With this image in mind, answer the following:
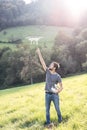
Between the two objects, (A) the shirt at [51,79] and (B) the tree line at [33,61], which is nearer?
(A) the shirt at [51,79]

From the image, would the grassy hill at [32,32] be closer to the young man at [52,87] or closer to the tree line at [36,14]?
the tree line at [36,14]

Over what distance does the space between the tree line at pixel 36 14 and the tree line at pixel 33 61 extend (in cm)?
5207

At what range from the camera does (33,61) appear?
81.9 m

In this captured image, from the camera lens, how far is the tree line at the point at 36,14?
160 metres

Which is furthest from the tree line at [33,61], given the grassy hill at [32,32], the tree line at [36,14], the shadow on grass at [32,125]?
the shadow on grass at [32,125]

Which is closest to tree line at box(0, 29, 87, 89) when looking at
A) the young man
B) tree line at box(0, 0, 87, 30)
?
tree line at box(0, 0, 87, 30)

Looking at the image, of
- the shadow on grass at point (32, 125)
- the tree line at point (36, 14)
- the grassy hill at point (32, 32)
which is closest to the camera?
the shadow on grass at point (32, 125)

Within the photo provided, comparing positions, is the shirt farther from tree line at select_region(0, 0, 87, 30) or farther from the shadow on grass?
tree line at select_region(0, 0, 87, 30)

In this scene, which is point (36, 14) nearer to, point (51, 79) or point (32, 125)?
point (32, 125)

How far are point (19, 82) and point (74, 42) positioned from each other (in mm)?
22952

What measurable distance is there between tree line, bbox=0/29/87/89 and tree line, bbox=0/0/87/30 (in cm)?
5207

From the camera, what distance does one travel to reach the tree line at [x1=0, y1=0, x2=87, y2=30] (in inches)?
6304

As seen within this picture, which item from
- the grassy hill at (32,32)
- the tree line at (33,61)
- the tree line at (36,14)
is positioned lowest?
the tree line at (33,61)

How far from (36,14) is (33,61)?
3900 inches
